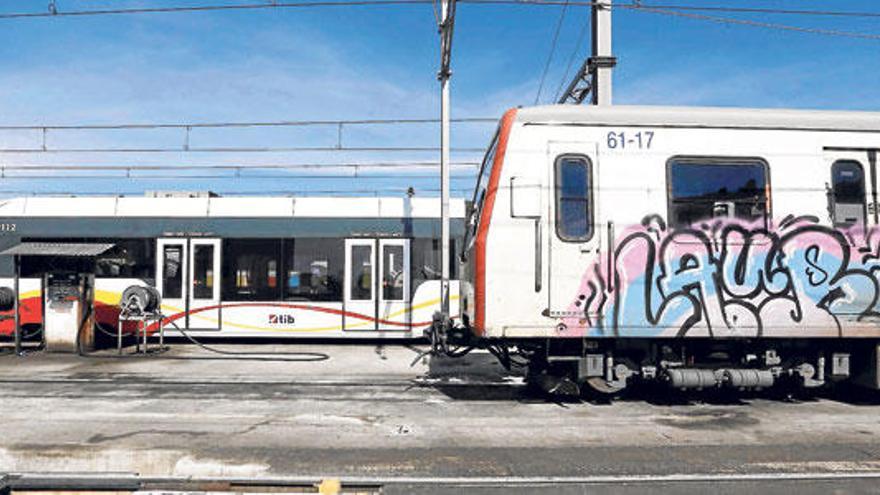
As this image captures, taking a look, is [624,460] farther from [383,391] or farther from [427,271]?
[427,271]

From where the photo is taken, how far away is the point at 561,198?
7176 mm

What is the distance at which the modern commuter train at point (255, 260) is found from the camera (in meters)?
13.9

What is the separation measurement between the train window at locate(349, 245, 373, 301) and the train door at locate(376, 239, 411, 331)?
240 mm

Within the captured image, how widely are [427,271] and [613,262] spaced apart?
7.08 m

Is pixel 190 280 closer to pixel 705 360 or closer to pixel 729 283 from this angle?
pixel 705 360

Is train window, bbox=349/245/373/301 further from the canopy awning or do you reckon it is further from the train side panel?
the train side panel

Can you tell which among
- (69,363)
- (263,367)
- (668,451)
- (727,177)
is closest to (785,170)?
(727,177)

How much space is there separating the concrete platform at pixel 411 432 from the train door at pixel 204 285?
12.0 ft

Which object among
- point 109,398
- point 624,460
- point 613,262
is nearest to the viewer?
point 624,460

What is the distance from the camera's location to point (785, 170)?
729 cm

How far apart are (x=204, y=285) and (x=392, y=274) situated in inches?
174

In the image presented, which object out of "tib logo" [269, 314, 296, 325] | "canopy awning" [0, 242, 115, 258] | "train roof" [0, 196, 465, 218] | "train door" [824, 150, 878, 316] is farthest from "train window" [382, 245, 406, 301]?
"train door" [824, 150, 878, 316]

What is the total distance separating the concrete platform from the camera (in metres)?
5.18

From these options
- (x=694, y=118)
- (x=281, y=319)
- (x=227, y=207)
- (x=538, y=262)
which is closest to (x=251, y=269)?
(x=281, y=319)
